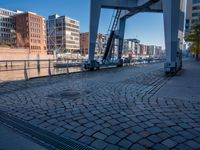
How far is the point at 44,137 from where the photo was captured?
3.15 m

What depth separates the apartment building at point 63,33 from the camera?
103 m

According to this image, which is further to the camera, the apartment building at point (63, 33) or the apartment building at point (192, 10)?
the apartment building at point (63, 33)

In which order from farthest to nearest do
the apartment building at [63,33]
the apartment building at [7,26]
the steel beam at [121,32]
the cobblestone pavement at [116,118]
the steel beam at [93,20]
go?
the apartment building at [63,33] → the apartment building at [7,26] → the steel beam at [121,32] → the steel beam at [93,20] → the cobblestone pavement at [116,118]

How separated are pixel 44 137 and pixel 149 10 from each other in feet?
67.2

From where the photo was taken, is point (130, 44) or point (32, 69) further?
point (130, 44)

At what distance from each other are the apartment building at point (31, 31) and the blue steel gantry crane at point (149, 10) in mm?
72425

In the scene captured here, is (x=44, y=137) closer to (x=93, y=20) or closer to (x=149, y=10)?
(x=93, y=20)

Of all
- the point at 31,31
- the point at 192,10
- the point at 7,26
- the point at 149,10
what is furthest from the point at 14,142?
the point at 7,26

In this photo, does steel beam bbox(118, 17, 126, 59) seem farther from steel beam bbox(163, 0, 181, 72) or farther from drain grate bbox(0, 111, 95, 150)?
drain grate bbox(0, 111, 95, 150)

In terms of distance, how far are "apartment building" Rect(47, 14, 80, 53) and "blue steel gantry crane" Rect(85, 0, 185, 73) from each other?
81281 mm

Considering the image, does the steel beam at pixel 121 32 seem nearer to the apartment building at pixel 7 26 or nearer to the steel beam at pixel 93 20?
the steel beam at pixel 93 20

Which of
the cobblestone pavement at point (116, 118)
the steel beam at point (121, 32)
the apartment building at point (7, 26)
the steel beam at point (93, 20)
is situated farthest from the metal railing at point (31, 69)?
the apartment building at point (7, 26)

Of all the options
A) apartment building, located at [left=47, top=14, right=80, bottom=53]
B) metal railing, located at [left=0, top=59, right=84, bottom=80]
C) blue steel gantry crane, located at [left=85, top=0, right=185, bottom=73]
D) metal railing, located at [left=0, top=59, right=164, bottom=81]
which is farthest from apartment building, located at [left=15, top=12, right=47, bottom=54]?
metal railing, located at [left=0, top=59, right=84, bottom=80]

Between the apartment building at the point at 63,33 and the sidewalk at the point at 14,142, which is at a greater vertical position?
the apartment building at the point at 63,33
